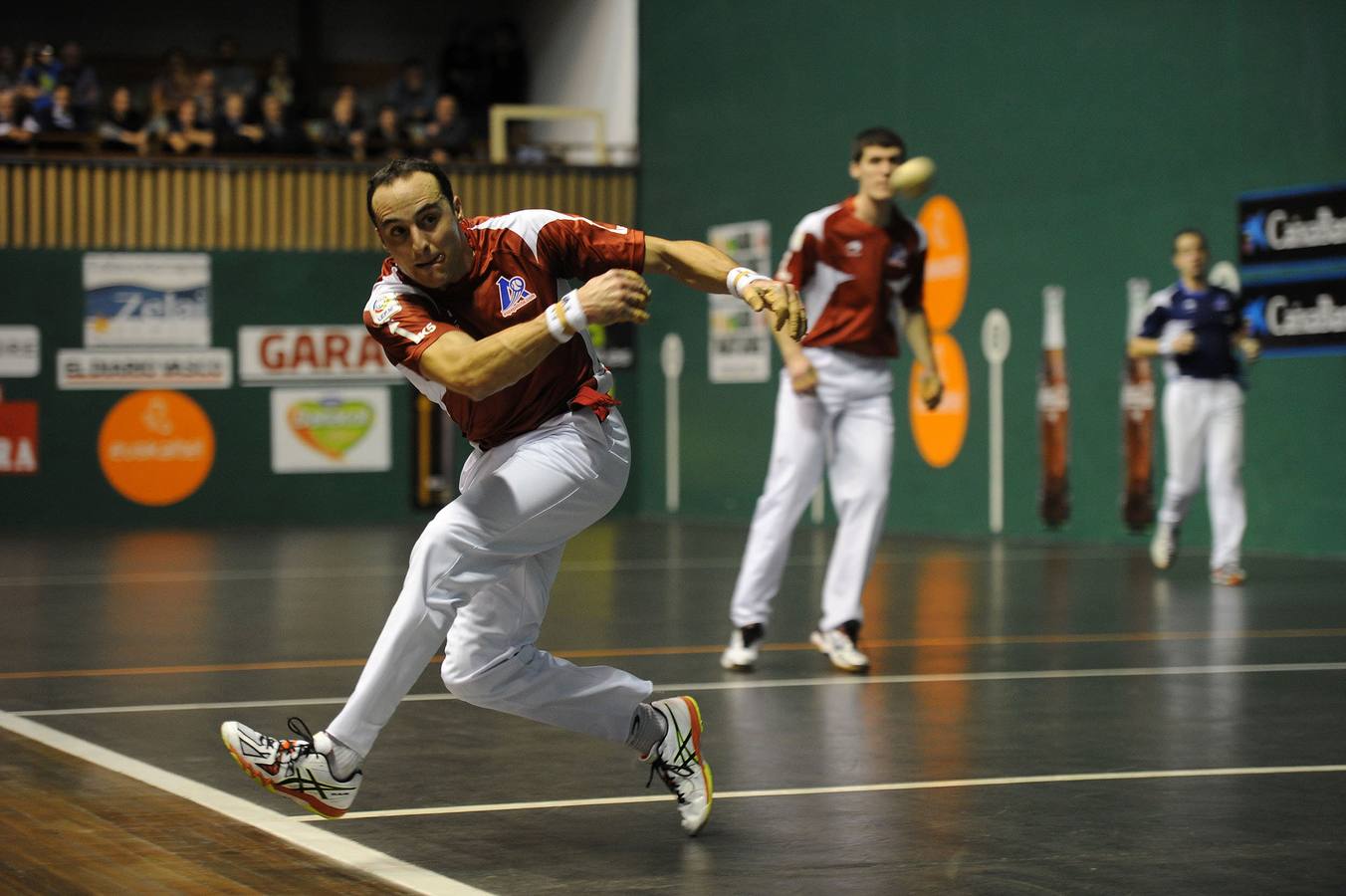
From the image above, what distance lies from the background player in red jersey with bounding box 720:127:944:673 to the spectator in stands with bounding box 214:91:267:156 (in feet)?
47.3

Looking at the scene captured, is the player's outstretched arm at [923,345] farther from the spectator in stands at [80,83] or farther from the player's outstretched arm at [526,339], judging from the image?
the spectator in stands at [80,83]

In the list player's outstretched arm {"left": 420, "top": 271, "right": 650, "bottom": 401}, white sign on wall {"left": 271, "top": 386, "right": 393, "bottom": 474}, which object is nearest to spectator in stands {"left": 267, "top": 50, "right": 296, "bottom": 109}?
white sign on wall {"left": 271, "top": 386, "right": 393, "bottom": 474}

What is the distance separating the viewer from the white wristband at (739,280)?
4.62 meters

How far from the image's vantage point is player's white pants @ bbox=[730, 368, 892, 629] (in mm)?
7871

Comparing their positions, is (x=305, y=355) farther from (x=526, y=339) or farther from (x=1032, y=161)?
(x=526, y=339)

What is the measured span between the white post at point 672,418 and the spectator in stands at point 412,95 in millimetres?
4082

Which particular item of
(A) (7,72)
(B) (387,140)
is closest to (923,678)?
(B) (387,140)

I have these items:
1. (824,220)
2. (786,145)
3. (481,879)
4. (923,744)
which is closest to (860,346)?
(824,220)

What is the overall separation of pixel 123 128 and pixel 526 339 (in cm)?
1790

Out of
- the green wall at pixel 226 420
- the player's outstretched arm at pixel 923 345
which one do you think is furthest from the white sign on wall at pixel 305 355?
the player's outstretched arm at pixel 923 345

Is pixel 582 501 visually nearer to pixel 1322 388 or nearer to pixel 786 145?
pixel 1322 388

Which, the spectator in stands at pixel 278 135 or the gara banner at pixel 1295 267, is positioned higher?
the spectator in stands at pixel 278 135

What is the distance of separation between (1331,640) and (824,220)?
2.98m

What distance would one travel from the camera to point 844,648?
7781 millimetres
